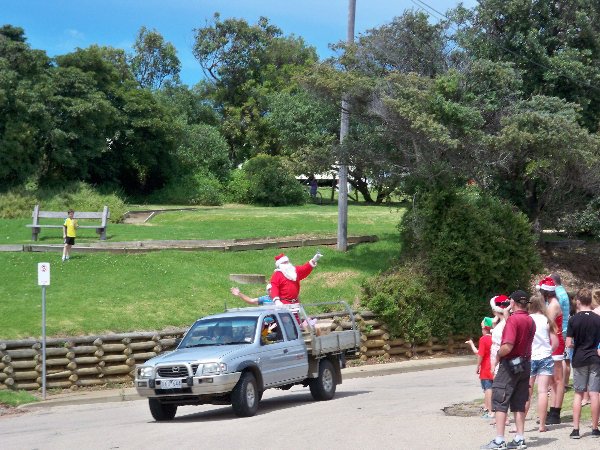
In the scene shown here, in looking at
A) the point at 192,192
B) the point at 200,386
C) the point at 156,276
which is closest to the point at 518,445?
the point at 200,386

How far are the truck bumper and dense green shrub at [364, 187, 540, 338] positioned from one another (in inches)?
458

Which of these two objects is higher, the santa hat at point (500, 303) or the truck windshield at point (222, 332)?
the santa hat at point (500, 303)

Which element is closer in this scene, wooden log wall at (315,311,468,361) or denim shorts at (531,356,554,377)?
denim shorts at (531,356,554,377)

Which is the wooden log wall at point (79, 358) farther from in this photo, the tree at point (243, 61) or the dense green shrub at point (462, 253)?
the tree at point (243, 61)

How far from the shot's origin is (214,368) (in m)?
14.6

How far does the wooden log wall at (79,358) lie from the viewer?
66.9 feet

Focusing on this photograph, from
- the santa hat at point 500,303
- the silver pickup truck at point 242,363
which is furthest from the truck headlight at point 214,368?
the santa hat at point 500,303

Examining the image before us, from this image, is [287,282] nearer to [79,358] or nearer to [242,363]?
[242,363]

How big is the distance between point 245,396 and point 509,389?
18.4ft

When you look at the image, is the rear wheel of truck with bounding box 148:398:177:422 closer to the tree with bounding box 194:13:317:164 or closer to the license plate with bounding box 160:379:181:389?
the license plate with bounding box 160:379:181:389

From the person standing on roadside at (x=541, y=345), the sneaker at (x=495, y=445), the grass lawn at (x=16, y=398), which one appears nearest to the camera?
the sneaker at (x=495, y=445)

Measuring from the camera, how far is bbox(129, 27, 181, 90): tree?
247 ft

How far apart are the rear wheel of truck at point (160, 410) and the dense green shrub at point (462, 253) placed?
436 inches

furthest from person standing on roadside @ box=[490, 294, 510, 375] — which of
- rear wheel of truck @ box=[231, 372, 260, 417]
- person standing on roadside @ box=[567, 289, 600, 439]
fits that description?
rear wheel of truck @ box=[231, 372, 260, 417]
